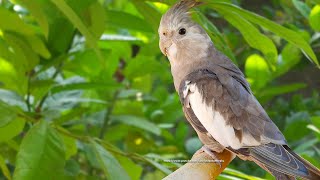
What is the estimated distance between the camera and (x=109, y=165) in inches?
33.0

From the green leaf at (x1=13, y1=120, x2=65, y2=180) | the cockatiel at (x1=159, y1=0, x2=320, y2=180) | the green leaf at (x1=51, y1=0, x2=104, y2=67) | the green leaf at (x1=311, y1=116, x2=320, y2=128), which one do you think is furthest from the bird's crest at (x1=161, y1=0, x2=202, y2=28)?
the green leaf at (x1=311, y1=116, x2=320, y2=128)

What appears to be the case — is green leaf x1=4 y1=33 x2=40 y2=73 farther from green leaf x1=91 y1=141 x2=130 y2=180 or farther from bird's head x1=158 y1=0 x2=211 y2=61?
bird's head x1=158 y1=0 x2=211 y2=61

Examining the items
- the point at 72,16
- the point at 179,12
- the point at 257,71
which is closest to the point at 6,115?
the point at 72,16

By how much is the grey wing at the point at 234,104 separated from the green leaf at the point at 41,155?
0.60 ft

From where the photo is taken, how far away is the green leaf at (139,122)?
120 cm

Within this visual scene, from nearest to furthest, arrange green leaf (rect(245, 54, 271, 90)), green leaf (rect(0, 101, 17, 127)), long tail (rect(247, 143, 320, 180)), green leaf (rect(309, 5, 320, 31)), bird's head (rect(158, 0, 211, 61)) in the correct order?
long tail (rect(247, 143, 320, 180)) → bird's head (rect(158, 0, 211, 61)) → green leaf (rect(0, 101, 17, 127)) → green leaf (rect(309, 5, 320, 31)) → green leaf (rect(245, 54, 271, 90))

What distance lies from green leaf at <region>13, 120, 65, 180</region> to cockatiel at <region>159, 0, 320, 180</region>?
18 cm

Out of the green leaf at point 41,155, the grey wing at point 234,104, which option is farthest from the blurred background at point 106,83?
the grey wing at point 234,104

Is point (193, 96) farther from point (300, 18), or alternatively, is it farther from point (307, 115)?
point (300, 18)

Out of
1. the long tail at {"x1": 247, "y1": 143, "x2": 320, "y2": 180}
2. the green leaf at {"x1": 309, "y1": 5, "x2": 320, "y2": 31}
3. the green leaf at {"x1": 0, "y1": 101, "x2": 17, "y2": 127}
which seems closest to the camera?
the long tail at {"x1": 247, "y1": 143, "x2": 320, "y2": 180}

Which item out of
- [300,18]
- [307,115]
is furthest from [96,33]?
[300,18]

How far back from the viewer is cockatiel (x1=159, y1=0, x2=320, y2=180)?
0.67 m

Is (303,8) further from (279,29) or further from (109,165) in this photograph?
(109,165)

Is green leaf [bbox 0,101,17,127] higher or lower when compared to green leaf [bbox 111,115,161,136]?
higher
